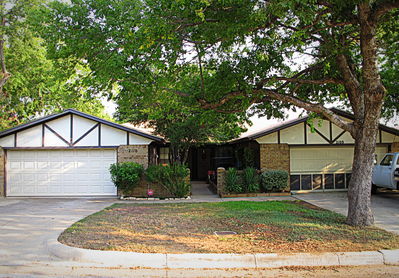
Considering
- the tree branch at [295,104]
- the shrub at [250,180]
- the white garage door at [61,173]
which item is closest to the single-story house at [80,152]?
the white garage door at [61,173]

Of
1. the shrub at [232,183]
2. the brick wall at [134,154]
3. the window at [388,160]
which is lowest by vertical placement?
the shrub at [232,183]

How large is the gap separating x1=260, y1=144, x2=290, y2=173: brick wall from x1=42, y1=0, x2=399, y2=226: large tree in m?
3.45

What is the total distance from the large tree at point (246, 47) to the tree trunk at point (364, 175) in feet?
0.08

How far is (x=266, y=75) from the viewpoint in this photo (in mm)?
10375

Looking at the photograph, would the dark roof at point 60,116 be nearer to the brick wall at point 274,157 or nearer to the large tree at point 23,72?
the large tree at point 23,72

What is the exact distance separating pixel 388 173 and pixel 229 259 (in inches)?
392

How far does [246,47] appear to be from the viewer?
10.3m

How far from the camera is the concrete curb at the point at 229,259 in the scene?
564cm

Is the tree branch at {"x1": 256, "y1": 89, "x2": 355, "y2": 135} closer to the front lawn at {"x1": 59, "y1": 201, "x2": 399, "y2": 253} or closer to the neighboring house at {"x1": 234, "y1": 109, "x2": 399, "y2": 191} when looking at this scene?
the front lawn at {"x1": 59, "y1": 201, "x2": 399, "y2": 253}

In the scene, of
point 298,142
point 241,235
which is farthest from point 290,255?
point 298,142

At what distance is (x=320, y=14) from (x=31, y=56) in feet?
62.1

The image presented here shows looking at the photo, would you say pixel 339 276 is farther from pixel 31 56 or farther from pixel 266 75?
pixel 31 56

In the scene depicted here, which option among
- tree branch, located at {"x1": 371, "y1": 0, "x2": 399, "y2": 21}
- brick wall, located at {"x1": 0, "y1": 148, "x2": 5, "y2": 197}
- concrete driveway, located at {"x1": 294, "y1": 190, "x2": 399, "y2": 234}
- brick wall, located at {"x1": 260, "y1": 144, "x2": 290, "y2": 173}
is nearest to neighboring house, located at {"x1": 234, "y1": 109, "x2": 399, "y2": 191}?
brick wall, located at {"x1": 260, "y1": 144, "x2": 290, "y2": 173}

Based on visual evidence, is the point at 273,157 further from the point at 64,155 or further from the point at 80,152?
the point at 64,155
